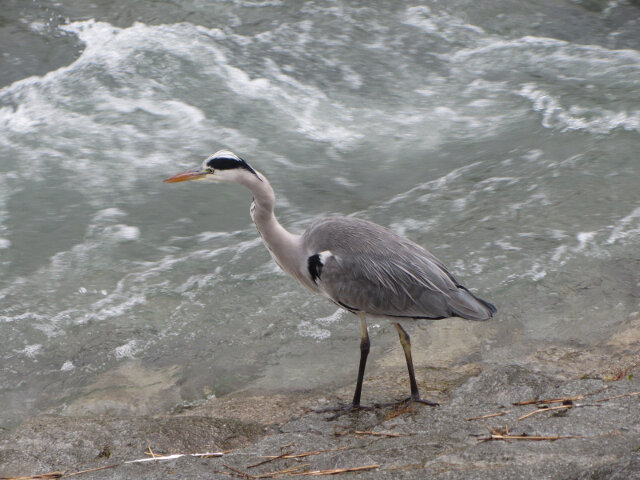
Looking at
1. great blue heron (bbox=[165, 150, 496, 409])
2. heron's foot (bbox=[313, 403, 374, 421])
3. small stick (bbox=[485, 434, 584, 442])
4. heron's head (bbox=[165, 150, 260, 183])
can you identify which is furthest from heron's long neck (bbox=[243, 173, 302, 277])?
small stick (bbox=[485, 434, 584, 442])

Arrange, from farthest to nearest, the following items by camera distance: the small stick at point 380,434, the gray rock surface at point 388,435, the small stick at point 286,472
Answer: the small stick at point 380,434
the small stick at point 286,472
the gray rock surface at point 388,435

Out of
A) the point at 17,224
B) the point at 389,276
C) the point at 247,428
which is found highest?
the point at 389,276

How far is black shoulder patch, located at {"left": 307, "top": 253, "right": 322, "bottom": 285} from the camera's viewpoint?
4355 mm

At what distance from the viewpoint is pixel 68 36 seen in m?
11.0

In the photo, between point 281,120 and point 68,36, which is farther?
point 68,36

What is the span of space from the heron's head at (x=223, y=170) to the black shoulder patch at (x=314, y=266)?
514 millimetres

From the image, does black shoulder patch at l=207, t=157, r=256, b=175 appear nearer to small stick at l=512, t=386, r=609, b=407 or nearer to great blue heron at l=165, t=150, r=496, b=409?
great blue heron at l=165, t=150, r=496, b=409

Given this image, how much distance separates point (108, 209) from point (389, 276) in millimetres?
4113

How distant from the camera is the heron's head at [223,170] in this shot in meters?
4.32

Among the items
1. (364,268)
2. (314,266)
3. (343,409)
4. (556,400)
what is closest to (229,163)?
(314,266)

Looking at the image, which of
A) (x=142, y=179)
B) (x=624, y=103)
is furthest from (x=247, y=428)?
(x=624, y=103)

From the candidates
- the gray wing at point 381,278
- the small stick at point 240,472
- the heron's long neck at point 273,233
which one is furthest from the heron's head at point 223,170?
the small stick at point 240,472

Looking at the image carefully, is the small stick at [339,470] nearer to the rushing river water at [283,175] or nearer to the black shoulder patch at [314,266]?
the black shoulder patch at [314,266]

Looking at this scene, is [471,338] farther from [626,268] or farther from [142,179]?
[142,179]
